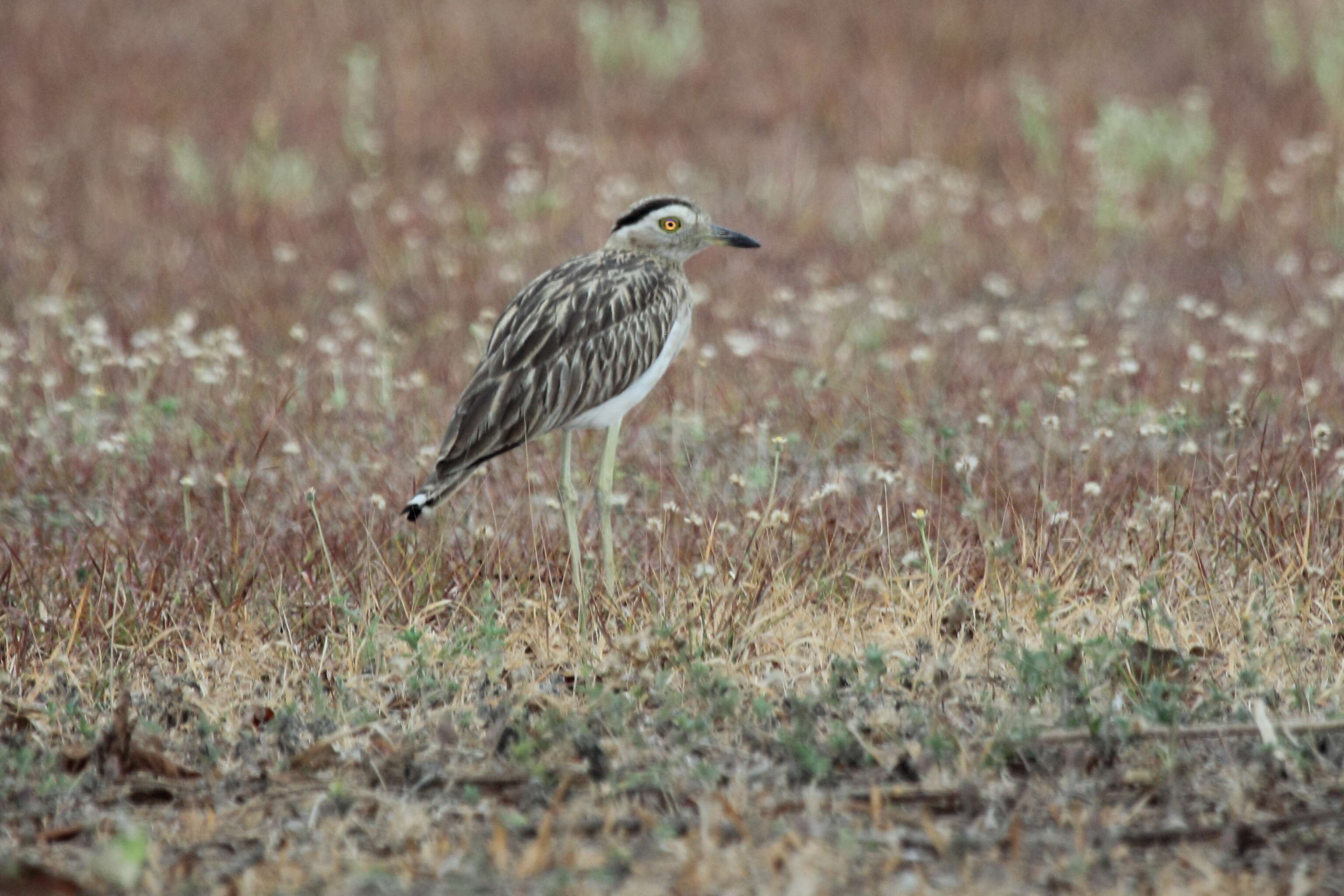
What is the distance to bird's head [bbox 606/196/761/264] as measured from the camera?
217 inches

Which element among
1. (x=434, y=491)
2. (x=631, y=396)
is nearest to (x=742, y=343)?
(x=631, y=396)

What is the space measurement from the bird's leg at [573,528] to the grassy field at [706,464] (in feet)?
0.30

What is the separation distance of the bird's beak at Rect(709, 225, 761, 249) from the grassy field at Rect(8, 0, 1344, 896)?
2.66 feet

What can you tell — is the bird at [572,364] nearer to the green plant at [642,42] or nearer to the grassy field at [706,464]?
the grassy field at [706,464]

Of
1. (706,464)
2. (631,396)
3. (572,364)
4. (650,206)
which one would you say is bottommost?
(706,464)

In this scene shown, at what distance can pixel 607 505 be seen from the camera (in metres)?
4.87

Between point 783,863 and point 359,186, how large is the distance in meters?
8.33

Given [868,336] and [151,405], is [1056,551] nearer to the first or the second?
[868,336]

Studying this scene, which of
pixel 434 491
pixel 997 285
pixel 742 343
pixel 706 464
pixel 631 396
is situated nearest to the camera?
pixel 434 491

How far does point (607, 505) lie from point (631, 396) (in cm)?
44

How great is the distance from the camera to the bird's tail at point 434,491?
4625 mm

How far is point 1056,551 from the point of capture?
15.5 ft

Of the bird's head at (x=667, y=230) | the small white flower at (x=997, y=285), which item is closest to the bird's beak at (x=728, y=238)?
the bird's head at (x=667, y=230)

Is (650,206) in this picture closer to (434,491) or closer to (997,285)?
(434,491)
